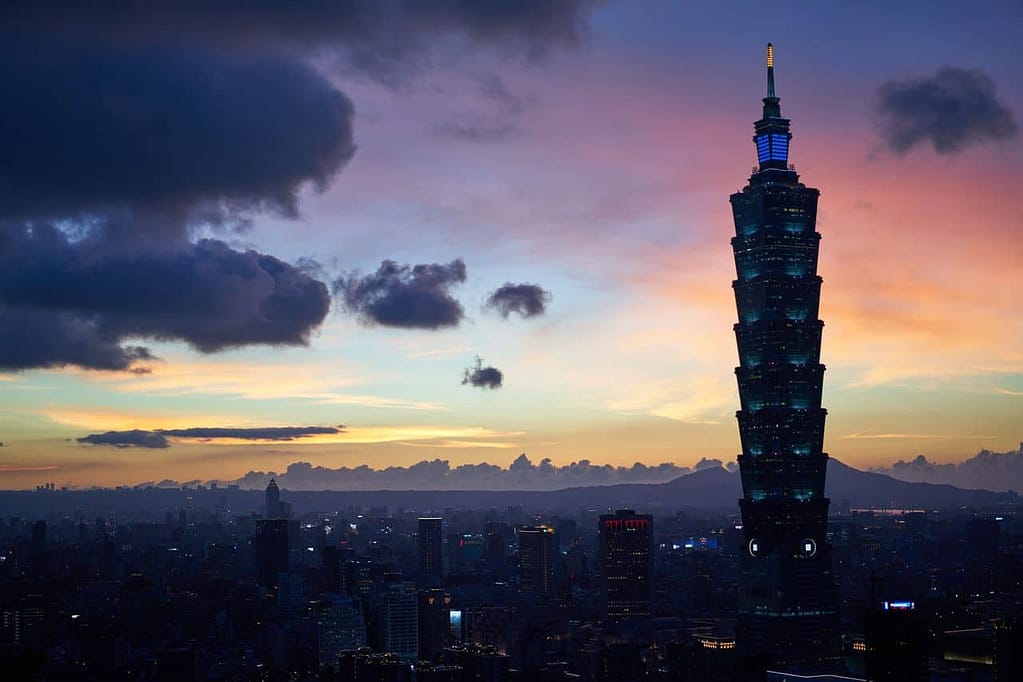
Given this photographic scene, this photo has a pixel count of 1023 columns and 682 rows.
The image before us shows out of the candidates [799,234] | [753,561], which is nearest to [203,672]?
[753,561]

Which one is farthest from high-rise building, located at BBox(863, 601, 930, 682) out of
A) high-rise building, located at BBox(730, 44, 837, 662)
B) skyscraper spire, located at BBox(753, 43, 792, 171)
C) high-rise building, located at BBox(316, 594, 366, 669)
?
high-rise building, located at BBox(316, 594, 366, 669)

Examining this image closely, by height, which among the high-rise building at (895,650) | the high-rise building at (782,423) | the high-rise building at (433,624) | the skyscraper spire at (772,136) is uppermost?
the skyscraper spire at (772,136)

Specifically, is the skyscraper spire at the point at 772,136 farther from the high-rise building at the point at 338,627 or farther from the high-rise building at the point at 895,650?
the high-rise building at the point at 338,627

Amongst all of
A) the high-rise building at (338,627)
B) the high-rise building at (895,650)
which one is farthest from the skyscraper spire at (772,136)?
the high-rise building at (338,627)

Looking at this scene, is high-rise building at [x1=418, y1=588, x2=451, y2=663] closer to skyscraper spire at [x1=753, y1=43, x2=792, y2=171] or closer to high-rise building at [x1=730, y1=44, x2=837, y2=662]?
high-rise building at [x1=730, y1=44, x2=837, y2=662]

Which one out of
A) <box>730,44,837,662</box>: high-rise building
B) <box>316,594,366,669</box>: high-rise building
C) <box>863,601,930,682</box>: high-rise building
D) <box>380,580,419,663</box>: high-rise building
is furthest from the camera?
<box>380,580,419,663</box>: high-rise building

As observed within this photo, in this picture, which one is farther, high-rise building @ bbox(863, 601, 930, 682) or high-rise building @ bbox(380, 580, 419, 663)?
high-rise building @ bbox(380, 580, 419, 663)

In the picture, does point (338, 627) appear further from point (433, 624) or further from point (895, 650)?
point (895, 650)

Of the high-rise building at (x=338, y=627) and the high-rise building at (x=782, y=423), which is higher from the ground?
the high-rise building at (x=782, y=423)
